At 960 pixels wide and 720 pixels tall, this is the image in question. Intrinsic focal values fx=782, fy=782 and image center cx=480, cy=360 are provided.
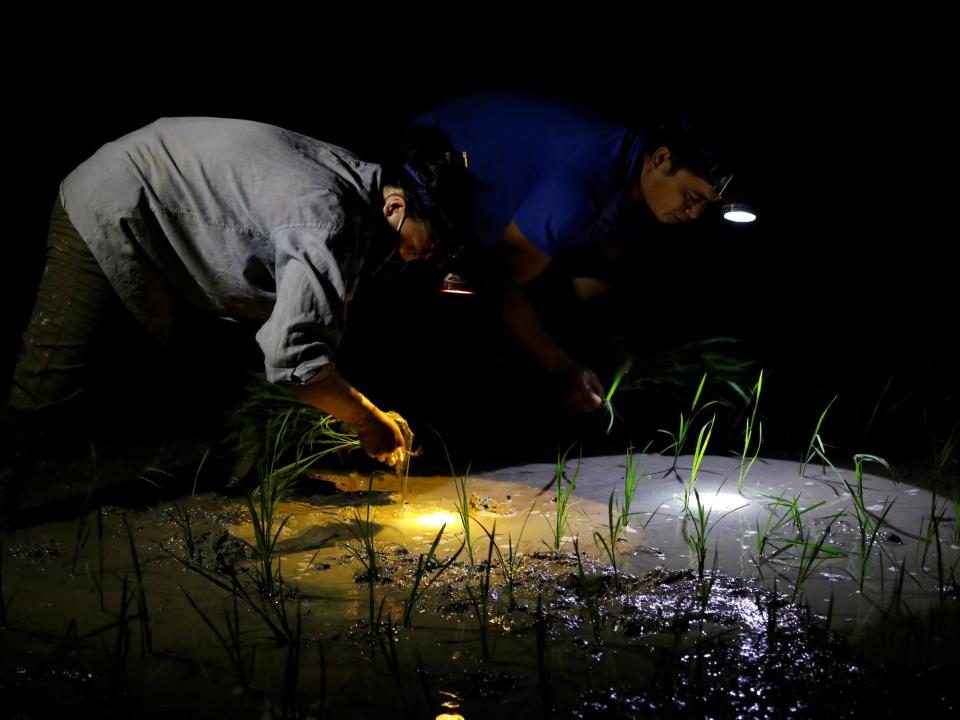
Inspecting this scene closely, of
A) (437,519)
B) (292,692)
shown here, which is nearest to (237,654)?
(292,692)

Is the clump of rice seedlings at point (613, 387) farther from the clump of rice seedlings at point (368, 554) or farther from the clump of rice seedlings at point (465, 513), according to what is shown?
the clump of rice seedlings at point (368, 554)

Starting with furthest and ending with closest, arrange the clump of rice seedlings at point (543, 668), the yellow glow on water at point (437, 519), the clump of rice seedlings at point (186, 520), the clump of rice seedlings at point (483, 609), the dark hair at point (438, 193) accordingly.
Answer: the yellow glow on water at point (437, 519)
the clump of rice seedlings at point (186, 520)
the dark hair at point (438, 193)
the clump of rice seedlings at point (483, 609)
the clump of rice seedlings at point (543, 668)

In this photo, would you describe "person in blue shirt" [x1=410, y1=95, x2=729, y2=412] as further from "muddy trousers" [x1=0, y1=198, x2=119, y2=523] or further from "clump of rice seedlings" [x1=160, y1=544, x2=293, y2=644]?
"clump of rice seedlings" [x1=160, y1=544, x2=293, y2=644]

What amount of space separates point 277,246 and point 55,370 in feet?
3.23

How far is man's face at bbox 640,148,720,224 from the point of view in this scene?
3.08 metres

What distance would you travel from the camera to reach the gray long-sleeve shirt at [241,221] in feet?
7.07

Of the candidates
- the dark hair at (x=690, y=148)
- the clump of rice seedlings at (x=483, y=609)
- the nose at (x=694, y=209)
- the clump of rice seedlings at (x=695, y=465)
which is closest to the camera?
the clump of rice seedlings at (x=483, y=609)

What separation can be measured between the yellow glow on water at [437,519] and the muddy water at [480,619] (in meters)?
0.01

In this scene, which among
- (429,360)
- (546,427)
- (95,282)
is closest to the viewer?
(95,282)

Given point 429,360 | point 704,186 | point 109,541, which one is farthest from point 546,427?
point 109,541

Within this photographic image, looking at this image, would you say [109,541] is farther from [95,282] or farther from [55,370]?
[95,282]

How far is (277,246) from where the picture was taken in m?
2.18

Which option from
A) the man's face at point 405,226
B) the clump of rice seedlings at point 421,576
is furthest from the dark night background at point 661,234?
the man's face at point 405,226

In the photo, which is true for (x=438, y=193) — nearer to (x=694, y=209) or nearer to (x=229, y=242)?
(x=229, y=242)
